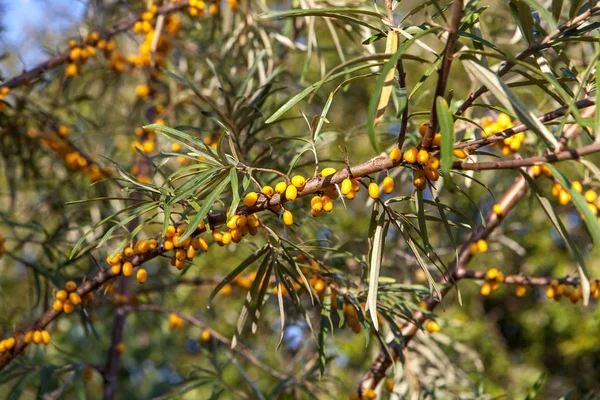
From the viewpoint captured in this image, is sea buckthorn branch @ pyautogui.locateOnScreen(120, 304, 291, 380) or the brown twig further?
sea buckthorn branch @ pyautogui.locateOnScreen(120, 304, 291, 380)

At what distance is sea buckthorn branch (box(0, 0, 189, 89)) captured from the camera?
149 centimetres

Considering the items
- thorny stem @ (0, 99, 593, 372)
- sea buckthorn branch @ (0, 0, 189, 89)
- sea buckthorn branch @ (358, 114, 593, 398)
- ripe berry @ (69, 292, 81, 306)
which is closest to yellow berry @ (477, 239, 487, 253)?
sea buckthorn branch @ (358, 114, 593, 398)

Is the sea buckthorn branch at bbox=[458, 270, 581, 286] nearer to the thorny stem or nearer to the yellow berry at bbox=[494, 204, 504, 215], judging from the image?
the yellow berry at bbox=[494, 204, 504, 215]

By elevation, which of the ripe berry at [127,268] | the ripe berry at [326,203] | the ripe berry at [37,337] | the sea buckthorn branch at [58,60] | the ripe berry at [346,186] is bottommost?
the ripe berry at [37,337]

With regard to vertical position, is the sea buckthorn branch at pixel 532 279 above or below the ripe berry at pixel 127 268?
below

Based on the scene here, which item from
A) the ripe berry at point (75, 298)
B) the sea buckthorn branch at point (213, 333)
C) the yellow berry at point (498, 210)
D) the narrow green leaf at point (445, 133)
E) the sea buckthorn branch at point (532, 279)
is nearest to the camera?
the narrow green leaf at point (445, 133)

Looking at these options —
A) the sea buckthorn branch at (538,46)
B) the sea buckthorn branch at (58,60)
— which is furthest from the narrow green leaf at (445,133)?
the sea buckthorn branch at (58,60)

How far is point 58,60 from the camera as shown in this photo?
1563 millimetres

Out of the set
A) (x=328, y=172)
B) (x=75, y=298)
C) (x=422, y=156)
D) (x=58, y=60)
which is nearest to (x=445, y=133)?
(x=422, y=156)

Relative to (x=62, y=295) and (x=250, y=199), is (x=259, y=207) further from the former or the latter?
(x=62, y=295)

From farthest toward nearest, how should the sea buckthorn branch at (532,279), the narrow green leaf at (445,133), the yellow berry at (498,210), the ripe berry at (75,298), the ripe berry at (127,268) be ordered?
the yellow berry at (498,210), the sea buckthorn branch at (532,279), the ripe berry at (75,298), the ripe berry at (127,268), the narrow green leaf at (445,133)

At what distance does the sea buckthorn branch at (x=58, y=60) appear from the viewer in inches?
58.5

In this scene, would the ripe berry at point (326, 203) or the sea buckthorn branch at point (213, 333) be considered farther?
the sea buckthorn branch at point (213, 333)

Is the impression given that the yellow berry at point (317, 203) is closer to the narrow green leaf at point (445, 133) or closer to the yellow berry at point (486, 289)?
the narrow green leaf at point (445, 133)
